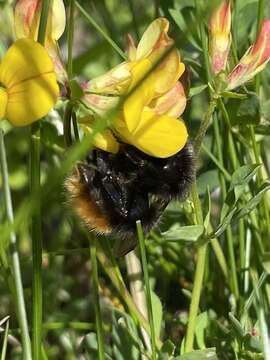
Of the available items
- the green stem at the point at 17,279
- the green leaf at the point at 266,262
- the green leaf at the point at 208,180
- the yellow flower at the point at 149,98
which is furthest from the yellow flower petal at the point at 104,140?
the green leaf at the point at 208,180

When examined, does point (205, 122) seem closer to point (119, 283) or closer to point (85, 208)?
point (85, 208)

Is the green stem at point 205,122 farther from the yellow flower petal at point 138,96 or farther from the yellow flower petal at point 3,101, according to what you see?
the yellow flower petal at point 3,101

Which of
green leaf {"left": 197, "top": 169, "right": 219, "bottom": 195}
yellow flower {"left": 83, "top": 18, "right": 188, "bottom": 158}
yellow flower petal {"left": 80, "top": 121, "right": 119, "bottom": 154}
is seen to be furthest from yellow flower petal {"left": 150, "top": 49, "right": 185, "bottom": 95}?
green leaf {"left": 197, "top": 169, "right": 219, "bottom": 195}

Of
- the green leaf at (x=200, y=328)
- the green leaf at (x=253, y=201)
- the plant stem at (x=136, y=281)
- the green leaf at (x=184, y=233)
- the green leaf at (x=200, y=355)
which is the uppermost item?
the green leaf at (x=253, y=201)

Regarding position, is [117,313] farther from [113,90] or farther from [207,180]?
[113,90]

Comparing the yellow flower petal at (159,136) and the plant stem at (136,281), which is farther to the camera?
the plant stem at (136,281)

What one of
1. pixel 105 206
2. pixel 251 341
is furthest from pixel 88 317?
pixel 105 206
